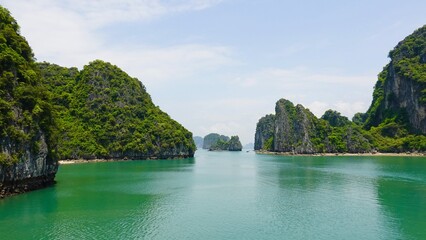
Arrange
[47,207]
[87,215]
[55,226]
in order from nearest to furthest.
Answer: [55,226], [87,215], [47,207]

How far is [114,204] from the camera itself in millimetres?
45469

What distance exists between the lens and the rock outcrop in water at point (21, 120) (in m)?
45.4

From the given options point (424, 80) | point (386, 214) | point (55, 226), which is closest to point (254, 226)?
point (386, 214)

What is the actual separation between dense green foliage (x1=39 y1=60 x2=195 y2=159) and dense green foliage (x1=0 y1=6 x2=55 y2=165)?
75.6 metres

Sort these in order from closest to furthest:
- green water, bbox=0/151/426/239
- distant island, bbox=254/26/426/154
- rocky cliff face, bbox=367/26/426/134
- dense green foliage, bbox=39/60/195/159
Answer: green water, bbox=0/151/426/239, dense green foliage, bbox=39/60/195/159, rocky cliff face, bbox=367/26/426/134, distant island, bbox=254/26/426/154

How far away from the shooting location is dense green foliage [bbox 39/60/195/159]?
138 meters

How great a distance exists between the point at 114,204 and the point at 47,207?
25.7ft

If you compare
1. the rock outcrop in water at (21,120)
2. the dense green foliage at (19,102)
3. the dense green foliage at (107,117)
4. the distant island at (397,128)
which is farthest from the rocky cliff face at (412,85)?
the dense green foliage at (19,102)

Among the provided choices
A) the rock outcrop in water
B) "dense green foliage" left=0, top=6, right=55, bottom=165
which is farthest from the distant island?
"dense green foliage" left=0, top=6, right=55, bottom=165

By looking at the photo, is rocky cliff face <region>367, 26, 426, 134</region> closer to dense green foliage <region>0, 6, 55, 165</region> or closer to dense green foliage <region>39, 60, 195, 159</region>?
dense green foliage <region>39, 60, 195, 159</region>

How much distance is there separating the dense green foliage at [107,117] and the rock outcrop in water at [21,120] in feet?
246

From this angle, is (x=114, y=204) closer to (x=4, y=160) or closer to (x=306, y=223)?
(x=4, y=160)

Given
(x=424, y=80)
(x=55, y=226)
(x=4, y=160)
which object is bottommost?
(x=55, y=226)

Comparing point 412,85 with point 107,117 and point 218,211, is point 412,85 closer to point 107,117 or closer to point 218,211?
point 107,117
